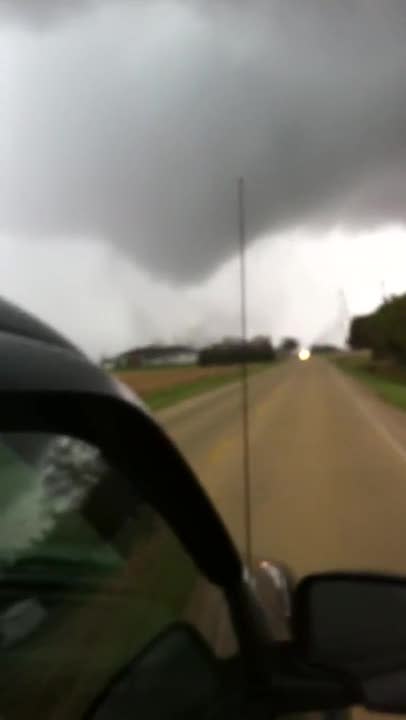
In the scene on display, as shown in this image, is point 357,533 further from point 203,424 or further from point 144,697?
point 144,697

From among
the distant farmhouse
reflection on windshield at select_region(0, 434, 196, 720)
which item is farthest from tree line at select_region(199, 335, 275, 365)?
reflection on windshield at select_region(0, 434, 196, 720)

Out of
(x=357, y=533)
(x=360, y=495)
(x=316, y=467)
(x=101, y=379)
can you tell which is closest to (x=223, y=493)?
(x=357, y=533)

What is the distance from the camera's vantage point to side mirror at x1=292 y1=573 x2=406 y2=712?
1.79m

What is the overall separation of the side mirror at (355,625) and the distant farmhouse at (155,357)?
93 cm

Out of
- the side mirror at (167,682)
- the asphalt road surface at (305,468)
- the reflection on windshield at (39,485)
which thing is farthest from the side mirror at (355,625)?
the asphalt road surface at (305,468)

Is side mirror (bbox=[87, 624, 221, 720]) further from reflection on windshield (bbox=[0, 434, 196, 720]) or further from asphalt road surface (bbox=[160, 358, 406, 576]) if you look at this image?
asphalt road surface (bbox=[160, 358, 406, 576])

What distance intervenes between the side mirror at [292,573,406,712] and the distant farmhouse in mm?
934

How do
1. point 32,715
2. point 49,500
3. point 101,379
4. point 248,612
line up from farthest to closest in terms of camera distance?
1. point 248,612
2. point 49,500
3. point 101,379
4. point 32,715

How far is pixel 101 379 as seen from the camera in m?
1.77

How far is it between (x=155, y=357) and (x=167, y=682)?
2.11 metres

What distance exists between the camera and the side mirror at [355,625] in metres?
1.79

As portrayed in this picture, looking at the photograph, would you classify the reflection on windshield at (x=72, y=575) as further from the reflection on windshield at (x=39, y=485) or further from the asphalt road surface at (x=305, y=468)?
the asphalt road surface at (x=305, y=468)

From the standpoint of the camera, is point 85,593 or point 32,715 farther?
point 85,593

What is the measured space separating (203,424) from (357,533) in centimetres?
317
